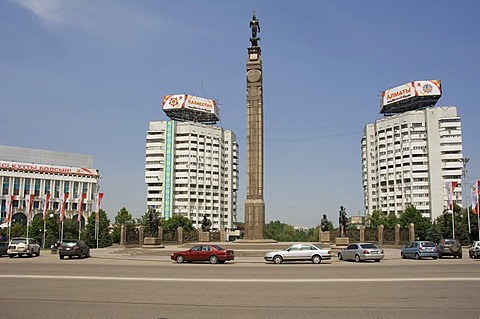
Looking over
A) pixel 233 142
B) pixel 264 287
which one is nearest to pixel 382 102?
pixel 233 142

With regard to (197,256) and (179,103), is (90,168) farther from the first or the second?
(197,256)

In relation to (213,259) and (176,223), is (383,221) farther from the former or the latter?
(213,259)

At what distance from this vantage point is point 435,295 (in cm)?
1179

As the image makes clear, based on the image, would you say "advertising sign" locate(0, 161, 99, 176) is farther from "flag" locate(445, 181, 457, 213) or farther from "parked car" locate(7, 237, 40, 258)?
"flag" locate(445, 181, 457, 213)

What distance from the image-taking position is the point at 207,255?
27703 mm

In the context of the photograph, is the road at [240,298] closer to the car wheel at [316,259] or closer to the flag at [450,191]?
the car wheel at [316,259]

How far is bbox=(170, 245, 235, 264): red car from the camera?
2745 centimetres

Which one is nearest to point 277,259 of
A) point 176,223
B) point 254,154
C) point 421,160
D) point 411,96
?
point 254,154

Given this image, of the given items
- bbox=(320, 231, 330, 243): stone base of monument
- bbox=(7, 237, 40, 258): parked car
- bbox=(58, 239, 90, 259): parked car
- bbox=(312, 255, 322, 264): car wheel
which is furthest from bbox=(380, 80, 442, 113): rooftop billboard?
bbox=(7, 237, 40, 258): parked car

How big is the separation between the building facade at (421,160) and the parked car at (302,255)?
304 feet

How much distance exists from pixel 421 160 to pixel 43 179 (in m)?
106

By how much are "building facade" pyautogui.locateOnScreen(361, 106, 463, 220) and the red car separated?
313ft

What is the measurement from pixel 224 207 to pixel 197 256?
113 meters

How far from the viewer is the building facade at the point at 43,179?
386 feet
